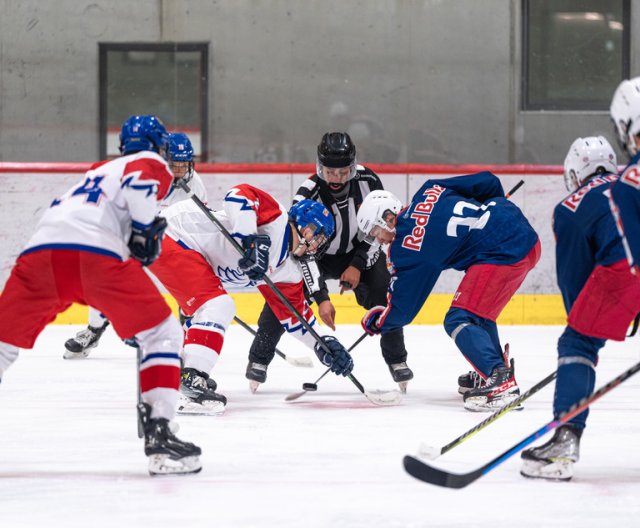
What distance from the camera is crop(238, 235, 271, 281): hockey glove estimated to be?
3.75 metres

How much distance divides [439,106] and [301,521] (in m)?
5.38

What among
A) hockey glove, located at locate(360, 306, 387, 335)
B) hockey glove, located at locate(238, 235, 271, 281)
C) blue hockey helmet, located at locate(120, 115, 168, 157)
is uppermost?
blue hockey helmet, located at locate(120, 115, 168, 157)

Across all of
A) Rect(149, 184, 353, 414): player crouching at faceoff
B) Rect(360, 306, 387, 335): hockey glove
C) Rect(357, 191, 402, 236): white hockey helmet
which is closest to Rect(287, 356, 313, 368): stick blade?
Rect(149, 184, 353, 414): player crouching at faceoff

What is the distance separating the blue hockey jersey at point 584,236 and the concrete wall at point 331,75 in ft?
15.0

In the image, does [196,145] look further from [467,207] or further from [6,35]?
[467,207]

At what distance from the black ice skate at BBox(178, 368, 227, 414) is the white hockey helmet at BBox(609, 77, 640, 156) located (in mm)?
1742

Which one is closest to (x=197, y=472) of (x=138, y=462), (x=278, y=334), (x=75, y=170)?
(x=138, y=462)

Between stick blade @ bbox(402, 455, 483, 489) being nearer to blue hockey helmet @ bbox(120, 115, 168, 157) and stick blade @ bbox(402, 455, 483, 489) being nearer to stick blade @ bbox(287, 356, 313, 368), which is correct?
blue hockey helmet @ bbox(120, 115, 168, 157)

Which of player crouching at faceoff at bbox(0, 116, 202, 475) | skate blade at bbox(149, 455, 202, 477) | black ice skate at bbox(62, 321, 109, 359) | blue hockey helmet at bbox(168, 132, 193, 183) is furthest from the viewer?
black ice skate at bbox(62, 321, 109, 359)

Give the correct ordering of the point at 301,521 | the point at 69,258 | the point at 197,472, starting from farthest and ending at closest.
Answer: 1. the point at 197,472
2. the point at 69,258
3. the point at 301,521

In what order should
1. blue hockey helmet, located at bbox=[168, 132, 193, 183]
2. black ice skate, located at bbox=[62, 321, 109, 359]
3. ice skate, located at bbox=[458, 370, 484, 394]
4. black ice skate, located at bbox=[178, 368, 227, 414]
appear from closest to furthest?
black ice skate, located at bbox=[178, 368, 227, 414] < ice skate, located at bbox=[458, 370, 484, 394] < blue hockey helmet, located at bbox=[168, 132, 193, 183] < black ice skate, located at bbox=[62, 321, 109, 359]

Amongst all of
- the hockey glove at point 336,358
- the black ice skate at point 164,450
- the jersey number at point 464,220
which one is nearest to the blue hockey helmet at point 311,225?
the hockey glove at point 336,358

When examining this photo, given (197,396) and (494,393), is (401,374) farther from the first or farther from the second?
(197,396)

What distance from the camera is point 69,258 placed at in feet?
8.32
